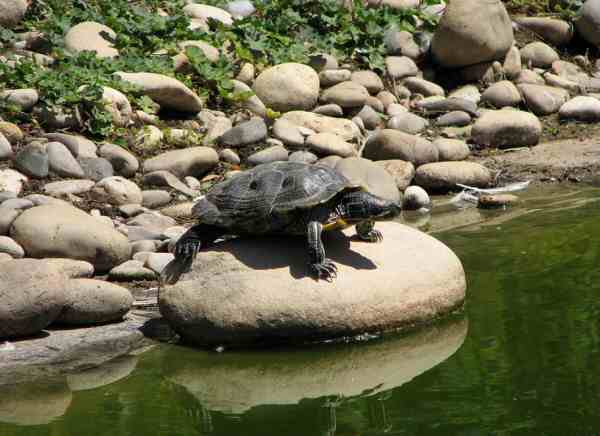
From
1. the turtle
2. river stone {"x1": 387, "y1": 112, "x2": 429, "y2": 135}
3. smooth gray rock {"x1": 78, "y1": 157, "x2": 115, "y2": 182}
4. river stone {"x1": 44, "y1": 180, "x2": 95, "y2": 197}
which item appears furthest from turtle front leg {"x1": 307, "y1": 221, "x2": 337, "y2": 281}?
river stone {"x1": 387, "y1": 112, "x2": 429, "y2": 135}

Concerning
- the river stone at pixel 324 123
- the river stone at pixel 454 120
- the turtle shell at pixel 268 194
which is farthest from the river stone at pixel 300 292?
the river stone at pixel 454 120

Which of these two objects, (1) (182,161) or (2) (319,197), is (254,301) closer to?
(2) (319,197)

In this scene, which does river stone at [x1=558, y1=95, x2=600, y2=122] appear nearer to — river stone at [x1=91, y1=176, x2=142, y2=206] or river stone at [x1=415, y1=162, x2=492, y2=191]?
river stone at [x1=415, y1=162, x2=492, y2=191]

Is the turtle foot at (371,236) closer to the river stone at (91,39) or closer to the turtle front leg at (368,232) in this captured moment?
the turtle front leg at (368,232)

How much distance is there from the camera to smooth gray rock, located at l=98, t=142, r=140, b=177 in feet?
34.8

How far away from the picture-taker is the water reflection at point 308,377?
547cm

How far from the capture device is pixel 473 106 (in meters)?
13.8

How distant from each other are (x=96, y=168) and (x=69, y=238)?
2.48 metres

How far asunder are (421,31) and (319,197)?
30.5ft

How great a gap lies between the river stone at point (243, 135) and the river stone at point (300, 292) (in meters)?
4.89

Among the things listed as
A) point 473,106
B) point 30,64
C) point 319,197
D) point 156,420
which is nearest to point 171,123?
point 30,64

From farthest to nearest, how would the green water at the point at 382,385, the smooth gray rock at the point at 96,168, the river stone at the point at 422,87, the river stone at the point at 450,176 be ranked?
the river stone at the point at 422,87
the river stone at the point at 450,176
the smooth gray rock at the point at 96,168
the green water at the point at 382,385

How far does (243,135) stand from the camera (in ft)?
38.8

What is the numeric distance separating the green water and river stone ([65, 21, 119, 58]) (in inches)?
273
